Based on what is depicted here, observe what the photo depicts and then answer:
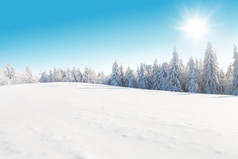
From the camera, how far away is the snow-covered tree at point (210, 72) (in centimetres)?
2227

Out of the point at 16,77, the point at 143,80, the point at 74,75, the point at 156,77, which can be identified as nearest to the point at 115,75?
the point at 143,80

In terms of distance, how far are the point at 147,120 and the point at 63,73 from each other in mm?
65949

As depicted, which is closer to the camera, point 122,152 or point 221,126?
point 122,152

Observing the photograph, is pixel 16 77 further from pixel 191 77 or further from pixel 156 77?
pixel 191 77

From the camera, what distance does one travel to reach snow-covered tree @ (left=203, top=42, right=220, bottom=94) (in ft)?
73.1

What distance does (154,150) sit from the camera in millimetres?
1879

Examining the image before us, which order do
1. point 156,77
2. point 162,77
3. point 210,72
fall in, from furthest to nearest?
point 156,77 < point 162,77 < point 210,72

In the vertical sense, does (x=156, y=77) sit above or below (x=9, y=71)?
below

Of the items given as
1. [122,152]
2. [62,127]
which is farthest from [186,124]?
[62,127]

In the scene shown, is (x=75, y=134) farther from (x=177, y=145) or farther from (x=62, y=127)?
(x=177, y=145)

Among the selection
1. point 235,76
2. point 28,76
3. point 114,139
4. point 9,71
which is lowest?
point 114,139

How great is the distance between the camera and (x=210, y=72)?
22.7 meters

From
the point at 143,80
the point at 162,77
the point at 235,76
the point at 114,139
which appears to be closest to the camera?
the point at 114,139

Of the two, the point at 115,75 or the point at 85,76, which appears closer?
the point at 115,75
